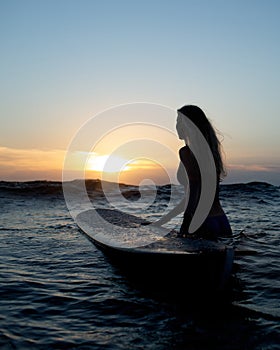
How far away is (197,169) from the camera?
518 centimetres

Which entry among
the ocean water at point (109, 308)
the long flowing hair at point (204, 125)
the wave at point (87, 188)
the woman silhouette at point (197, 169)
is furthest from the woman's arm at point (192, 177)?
the wave at point (87, 188)

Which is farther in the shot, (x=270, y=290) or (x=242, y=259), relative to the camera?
(x=242, y=259)

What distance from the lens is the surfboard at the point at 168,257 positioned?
3.82 metres

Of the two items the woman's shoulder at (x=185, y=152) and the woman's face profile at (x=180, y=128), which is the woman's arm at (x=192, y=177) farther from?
the woman's face profile at (x=180, y=128)

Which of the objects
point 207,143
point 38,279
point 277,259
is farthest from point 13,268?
point 277,259

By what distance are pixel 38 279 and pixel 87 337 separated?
5.38ft

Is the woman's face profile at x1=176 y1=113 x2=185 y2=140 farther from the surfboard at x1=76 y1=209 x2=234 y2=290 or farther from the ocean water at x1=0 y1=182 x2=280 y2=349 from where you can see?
the ocean water at x1=0 y1=182 x2=280 y2=349

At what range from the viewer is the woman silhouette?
5027 millimetres

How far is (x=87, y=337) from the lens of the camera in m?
2.97

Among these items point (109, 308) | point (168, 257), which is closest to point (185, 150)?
point (168, 257)

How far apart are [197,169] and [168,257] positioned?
157 centimetres

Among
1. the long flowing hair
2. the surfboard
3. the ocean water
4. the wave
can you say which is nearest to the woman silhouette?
the long flowing hair

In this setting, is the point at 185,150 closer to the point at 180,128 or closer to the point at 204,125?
the point at 180,128

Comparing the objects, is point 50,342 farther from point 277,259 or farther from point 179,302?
point 277,259
